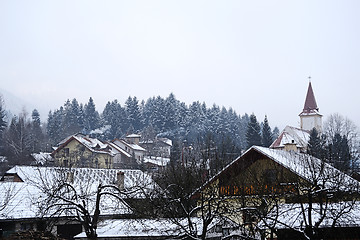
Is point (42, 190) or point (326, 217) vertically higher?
point (42, 190)

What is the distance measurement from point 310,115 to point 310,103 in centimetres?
273

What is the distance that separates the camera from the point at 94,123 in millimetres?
114375

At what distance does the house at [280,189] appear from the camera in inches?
586

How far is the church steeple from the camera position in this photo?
89.2 m

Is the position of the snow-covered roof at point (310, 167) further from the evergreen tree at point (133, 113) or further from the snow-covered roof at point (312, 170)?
the evergreen tree at point (133, 113)

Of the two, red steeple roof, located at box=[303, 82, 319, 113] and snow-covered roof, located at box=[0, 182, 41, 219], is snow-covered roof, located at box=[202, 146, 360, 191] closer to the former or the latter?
snow-covered roof, located at box=[0, 182, 41, 219]

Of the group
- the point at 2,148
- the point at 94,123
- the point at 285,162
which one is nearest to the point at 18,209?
the point at 285,162

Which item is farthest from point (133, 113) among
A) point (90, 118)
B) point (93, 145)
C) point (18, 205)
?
point (18, 205)

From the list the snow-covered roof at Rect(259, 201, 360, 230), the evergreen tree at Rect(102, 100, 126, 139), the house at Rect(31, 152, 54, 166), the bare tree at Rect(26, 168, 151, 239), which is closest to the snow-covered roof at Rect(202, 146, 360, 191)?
the snow-covered roof at Rect(259, 201, 360, 230)

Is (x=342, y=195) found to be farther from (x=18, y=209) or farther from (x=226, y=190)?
(x=18, y=209)

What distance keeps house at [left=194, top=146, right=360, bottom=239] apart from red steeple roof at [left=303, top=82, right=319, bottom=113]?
72.1 m

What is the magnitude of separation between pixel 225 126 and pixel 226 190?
8089 cm

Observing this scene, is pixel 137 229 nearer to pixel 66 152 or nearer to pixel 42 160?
pixel 42 160

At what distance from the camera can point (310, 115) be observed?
89.4m
